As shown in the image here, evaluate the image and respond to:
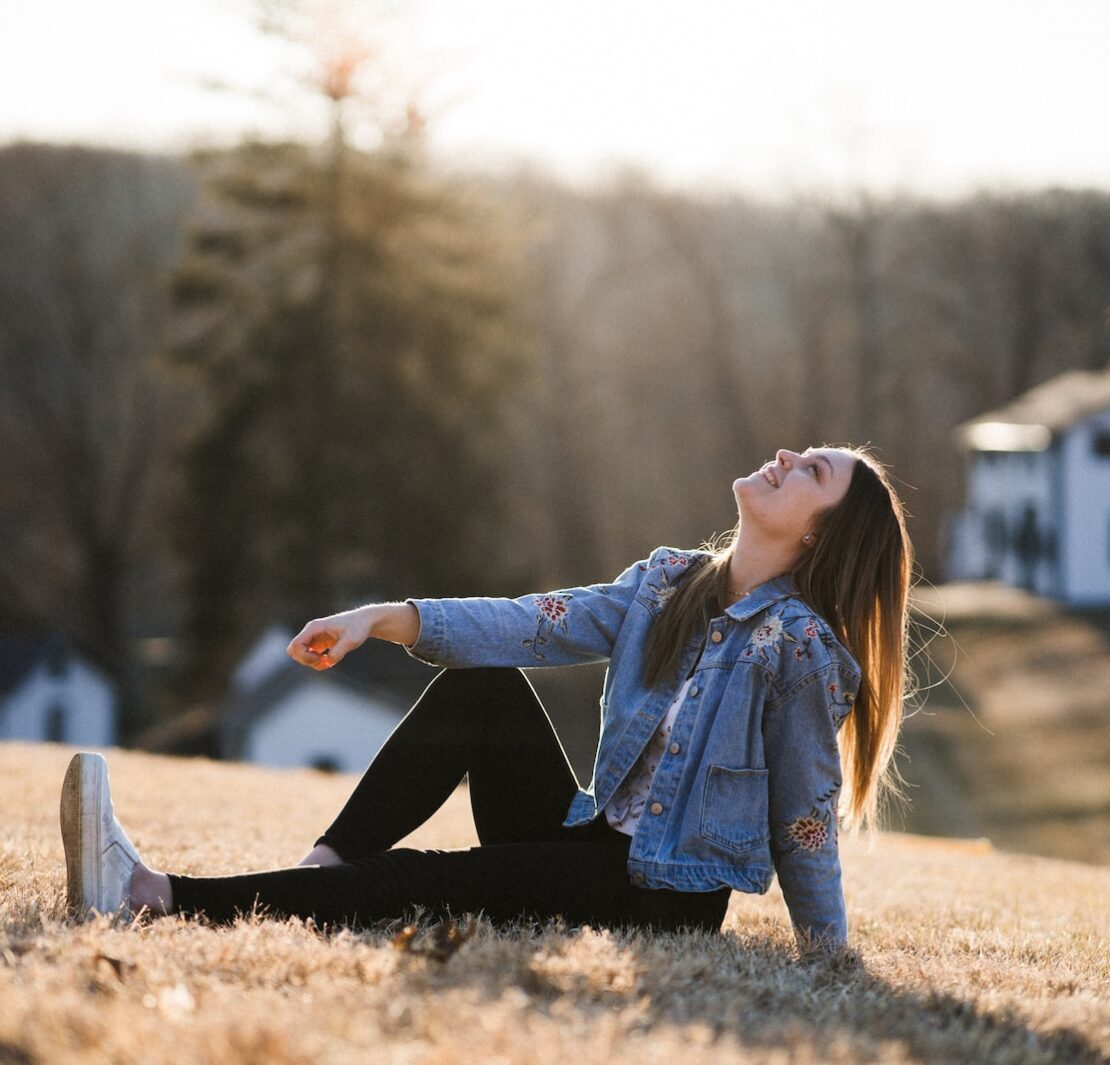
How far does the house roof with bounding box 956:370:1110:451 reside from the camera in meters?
36.8

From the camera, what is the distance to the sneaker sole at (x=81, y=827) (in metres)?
3.31

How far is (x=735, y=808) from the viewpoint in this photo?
3.72m

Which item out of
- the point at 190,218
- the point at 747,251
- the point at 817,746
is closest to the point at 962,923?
the point at 817,746

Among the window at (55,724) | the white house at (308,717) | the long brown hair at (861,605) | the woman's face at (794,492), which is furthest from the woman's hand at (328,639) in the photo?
the window at (55,724)

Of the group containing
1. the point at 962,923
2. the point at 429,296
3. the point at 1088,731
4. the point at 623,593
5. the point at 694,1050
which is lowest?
the point at 1088,731

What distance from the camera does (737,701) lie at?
12.3 feet

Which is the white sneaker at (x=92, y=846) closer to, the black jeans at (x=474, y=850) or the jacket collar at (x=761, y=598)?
the black jeans at (x=474, y=850)

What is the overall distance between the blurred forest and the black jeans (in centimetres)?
2592

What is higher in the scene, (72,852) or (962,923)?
(72,852)

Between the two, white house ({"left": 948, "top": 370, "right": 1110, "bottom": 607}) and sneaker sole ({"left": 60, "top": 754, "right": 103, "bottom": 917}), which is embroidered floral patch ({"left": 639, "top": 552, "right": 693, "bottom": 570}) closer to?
sneaker sole ({"left": 60, "top": 754, "right": 103, "bottom": 917})

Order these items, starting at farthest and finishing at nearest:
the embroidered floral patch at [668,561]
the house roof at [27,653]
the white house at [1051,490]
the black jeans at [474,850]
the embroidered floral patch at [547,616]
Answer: the house roof at [27,653] < the white house at [1051,490] < the embroidered floral patch at [668,561] < the embroidered floral patch at [547,616] < the black jeans at [474,850]

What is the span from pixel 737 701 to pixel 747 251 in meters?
53.2

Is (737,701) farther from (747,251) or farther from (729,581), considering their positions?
(747,251)

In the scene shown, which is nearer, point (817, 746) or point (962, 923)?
point (817, 746)
